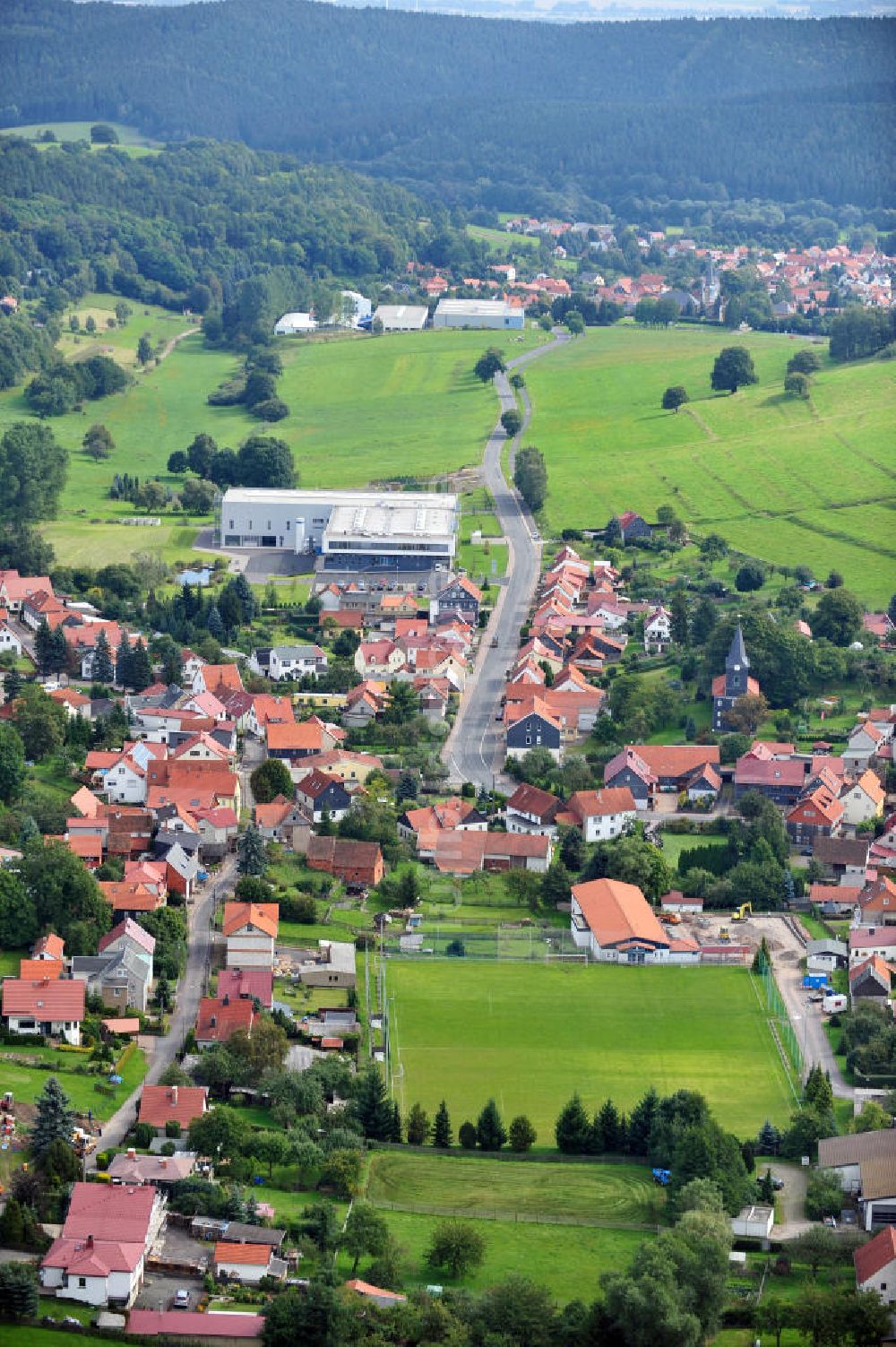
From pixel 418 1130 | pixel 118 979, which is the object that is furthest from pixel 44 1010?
pixel 418 1130

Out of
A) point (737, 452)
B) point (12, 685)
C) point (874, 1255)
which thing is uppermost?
point (737, 452)

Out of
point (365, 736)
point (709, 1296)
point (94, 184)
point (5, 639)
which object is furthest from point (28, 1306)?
point (94, 184)

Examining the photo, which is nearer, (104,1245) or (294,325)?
(104,1245)

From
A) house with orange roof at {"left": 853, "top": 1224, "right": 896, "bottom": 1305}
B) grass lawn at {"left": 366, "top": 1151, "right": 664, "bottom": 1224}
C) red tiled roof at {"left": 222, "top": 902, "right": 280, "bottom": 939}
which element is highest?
house with orange roof at {"left": 853, "top": 1224, "right": 896, "bottom": 1305}

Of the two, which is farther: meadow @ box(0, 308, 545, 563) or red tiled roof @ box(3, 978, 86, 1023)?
meadow @ box(0, 308, 545, 563)

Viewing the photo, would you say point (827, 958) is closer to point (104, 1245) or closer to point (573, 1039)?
point (573, 1039)

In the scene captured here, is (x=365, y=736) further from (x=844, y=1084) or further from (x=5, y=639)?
(x=844, y=1084)

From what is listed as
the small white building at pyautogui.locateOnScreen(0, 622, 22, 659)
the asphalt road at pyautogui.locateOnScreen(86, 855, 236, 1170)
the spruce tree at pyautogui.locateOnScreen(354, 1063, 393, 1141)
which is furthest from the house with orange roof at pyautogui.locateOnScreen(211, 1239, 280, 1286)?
the small white building at pyautogui.locateOnScreen(0, 622, 22, 659)

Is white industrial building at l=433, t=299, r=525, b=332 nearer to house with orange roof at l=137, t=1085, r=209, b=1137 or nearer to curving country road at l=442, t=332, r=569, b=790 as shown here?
curving country road at l=442, t=332, r=569, b=790

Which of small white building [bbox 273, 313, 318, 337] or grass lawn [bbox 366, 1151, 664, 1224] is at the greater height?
small white building [bbox 273, 313, 318, 337]
